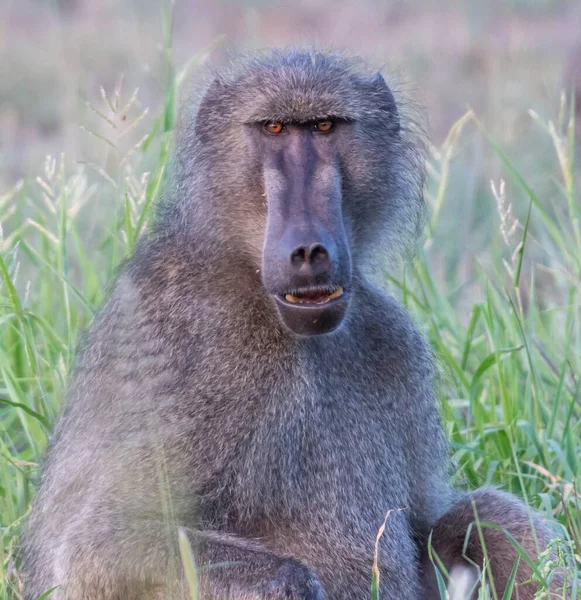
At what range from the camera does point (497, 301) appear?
4.21 meters

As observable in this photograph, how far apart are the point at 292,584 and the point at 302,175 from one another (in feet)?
3.08

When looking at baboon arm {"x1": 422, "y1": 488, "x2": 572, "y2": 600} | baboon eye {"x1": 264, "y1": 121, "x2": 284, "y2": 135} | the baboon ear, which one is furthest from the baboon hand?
the baboon ear

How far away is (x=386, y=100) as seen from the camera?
3074mm

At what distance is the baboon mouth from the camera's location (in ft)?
8.57

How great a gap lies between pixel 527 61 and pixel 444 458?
26.5 ft

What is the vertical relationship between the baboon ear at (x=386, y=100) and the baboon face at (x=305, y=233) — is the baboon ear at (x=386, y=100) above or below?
above

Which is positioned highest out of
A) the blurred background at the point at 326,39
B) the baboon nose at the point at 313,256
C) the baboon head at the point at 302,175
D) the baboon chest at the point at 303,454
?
the blurred background at the point at 326,39

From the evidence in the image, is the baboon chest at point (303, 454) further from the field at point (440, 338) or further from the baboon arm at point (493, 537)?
the baboon arm at point (493, 537)

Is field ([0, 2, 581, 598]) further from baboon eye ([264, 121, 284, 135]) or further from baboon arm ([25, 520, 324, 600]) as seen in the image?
baboon eye ([264, 121, 284, 135])

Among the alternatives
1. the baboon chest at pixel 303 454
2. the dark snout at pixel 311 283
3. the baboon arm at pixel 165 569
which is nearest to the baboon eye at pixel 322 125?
the dark snout at pixel 311 283

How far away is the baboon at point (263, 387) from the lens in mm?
2605

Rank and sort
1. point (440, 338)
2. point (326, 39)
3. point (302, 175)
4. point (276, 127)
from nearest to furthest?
point (302, 175), point (276, 127), point (440, 338), point (326, 39)

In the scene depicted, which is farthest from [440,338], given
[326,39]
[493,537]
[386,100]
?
[326,39]

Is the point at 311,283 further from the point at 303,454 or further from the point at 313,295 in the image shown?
the point at 303,454
